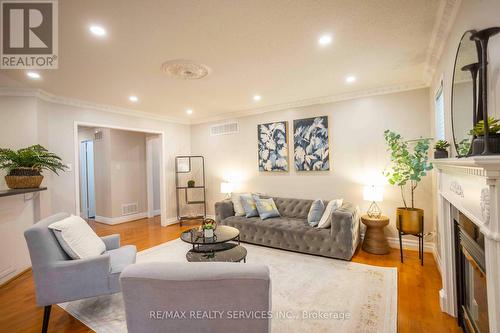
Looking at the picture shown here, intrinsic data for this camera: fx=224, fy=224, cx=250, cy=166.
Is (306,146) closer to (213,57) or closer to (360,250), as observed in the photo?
(360,250)

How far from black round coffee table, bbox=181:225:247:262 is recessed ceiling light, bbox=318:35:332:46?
7.86 ft

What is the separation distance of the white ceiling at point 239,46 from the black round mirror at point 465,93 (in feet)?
1.94

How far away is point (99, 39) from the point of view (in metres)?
2.12

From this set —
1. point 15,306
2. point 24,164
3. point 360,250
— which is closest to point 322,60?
point 360,250

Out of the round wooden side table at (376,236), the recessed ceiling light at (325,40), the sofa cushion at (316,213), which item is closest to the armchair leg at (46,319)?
the sofa cushion at (316,213)

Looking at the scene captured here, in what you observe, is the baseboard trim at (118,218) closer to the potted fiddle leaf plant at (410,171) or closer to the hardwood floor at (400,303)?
the hardwood floor at (400,303)

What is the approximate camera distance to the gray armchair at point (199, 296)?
3.57ft

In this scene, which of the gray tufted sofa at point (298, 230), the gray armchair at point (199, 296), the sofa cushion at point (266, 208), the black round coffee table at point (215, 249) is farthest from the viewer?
Result: the sofa cushion at point (266, 208)

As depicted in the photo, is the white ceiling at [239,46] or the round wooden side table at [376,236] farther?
the round wooden side table at [376,236]

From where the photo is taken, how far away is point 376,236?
11.3 feet

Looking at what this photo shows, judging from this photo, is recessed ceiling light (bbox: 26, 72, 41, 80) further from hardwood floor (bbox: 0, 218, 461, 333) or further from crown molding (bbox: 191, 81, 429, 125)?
crown molding (bbox: 191, 81, 429, 125)

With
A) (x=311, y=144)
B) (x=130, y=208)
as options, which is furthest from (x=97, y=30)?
(x=130, y=208)

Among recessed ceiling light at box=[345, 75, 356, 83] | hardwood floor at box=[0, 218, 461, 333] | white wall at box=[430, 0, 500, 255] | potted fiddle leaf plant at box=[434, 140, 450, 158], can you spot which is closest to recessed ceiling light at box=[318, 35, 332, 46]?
white wall at box=[430, 0, 500, 255]

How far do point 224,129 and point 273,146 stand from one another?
4.68ft
